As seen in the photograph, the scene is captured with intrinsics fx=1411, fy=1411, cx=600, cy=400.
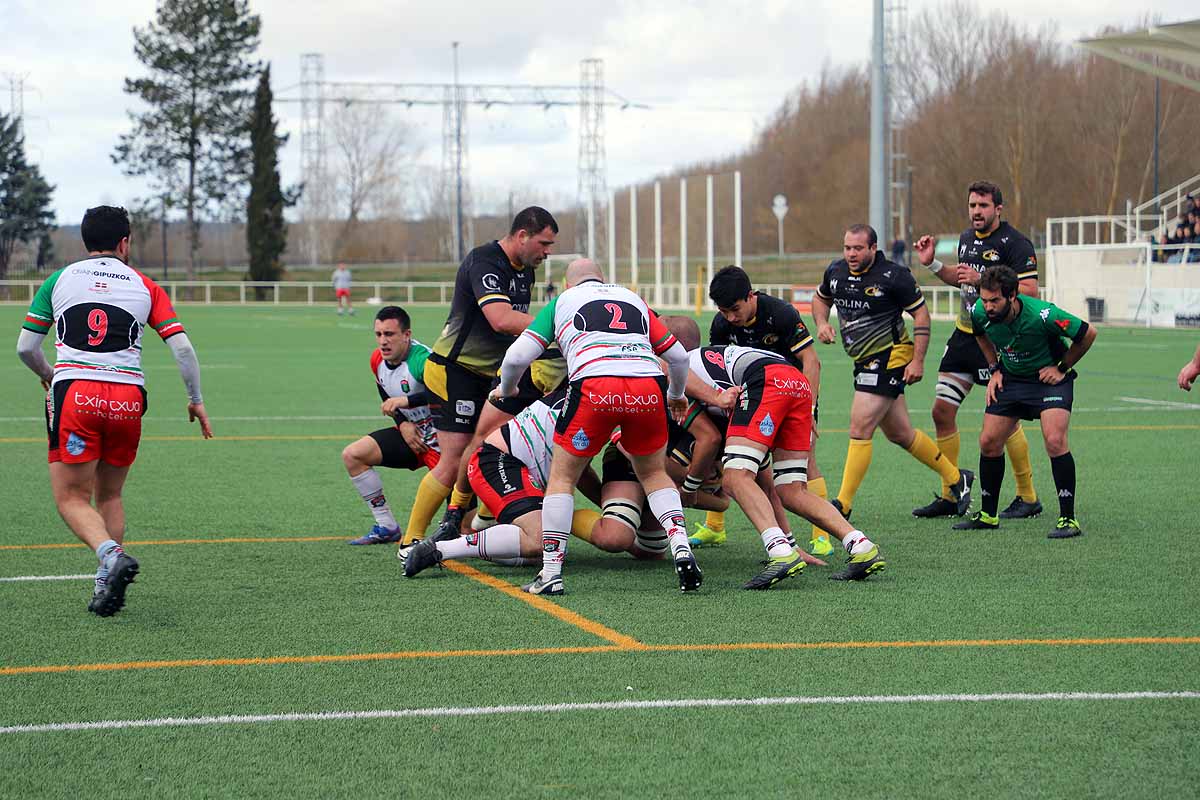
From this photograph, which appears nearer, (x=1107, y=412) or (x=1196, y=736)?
(x=1196, y=736)

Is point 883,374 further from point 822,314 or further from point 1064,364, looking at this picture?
point 1064,364

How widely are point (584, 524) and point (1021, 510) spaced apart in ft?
11.6

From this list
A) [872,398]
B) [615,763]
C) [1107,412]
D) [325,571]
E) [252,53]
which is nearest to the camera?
[615,763]

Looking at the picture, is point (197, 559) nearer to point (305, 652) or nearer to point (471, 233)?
point (305, 652)

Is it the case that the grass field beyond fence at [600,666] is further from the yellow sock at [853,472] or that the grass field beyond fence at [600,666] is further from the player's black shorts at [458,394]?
the player's black shorts at [458,394]

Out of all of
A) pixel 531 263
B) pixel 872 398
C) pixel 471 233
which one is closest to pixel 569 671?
pixel 531 263

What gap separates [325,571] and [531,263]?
208cm

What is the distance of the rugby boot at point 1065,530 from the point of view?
8828mm

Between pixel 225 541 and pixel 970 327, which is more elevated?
pixel 970 327

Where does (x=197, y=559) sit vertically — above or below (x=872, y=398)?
below

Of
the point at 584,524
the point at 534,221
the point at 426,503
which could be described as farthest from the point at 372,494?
the point at 534,221

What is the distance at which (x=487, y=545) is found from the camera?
7707 millimetres

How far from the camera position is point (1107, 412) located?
16.5m

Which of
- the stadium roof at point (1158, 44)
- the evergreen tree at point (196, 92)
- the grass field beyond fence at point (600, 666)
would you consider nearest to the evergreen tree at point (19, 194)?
the evergreen tree at point (196, 92)
